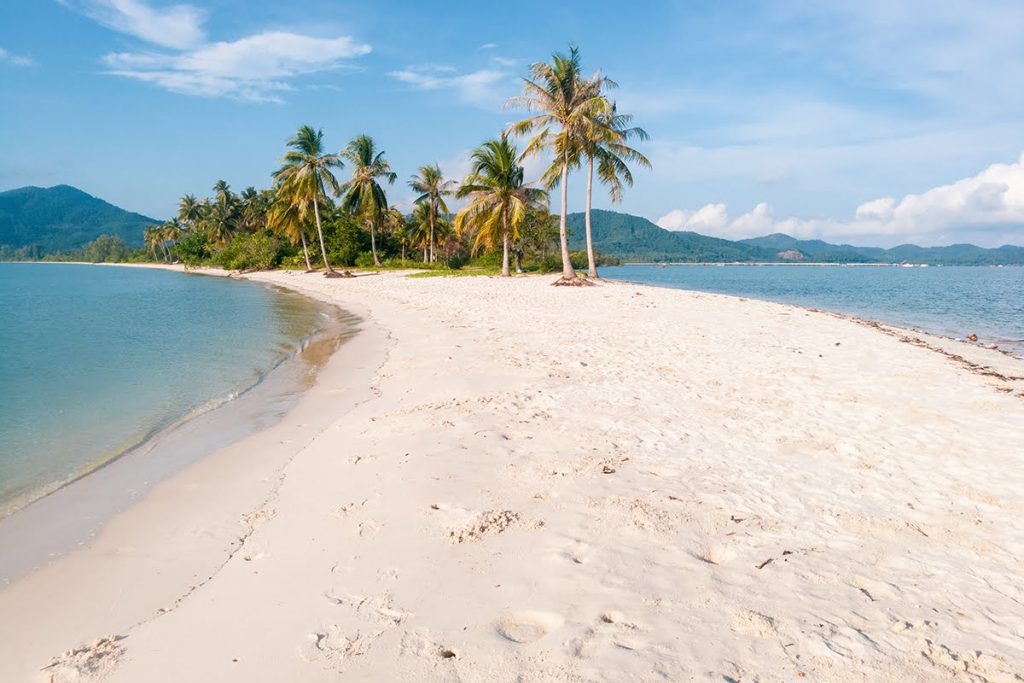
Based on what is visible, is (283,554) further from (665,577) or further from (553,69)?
(553,69)

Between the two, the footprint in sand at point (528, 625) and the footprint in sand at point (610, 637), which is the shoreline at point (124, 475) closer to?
the footprint in sand at point (528, 625)

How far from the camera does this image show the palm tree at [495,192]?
32750mm

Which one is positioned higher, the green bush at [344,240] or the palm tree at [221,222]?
the palm tree at [221,222]

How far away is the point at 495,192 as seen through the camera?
3325 centimetres

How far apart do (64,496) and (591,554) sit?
5140 millimetres

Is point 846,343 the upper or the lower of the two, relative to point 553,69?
lower

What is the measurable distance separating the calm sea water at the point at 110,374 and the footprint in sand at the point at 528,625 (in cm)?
512

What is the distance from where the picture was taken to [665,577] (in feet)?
10.9

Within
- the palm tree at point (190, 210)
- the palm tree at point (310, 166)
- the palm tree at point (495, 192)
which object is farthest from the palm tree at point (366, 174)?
the palm tree at point (190, 210)

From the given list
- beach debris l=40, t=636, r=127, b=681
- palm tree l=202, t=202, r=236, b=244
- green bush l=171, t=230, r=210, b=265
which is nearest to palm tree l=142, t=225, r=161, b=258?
green bush l=171, t=230, r=210, b=265

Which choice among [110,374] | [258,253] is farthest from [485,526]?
[258,253]

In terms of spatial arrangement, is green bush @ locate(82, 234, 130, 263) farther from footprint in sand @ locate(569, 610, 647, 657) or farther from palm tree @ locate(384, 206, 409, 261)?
footprint in sand @ locate(569, 610, 647, 657)

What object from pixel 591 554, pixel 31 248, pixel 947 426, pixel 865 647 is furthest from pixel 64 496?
pixel 31 248

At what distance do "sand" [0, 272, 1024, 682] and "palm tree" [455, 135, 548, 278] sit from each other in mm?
26324
